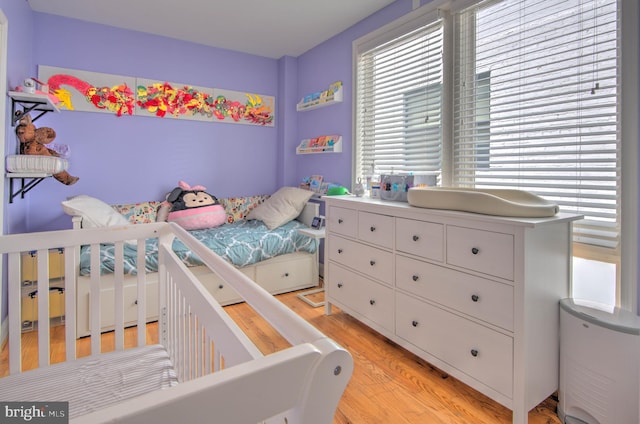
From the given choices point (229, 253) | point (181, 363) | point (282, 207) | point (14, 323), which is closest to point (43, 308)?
point (14, 323)

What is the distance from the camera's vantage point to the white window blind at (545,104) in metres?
1.59

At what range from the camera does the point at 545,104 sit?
1794mm

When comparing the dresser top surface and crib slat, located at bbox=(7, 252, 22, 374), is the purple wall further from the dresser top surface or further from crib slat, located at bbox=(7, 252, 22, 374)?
the dresser top surface

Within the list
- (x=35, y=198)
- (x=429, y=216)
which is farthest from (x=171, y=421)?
(x=35, y=198)

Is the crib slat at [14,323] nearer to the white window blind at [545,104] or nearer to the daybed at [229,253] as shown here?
the daybed at [229,253]

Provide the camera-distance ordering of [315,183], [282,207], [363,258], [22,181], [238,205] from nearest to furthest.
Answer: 1. [363,258]
2. [22,181]
3. [282,207]
4. [315,183]
5. [238,205]

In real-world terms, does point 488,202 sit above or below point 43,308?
above

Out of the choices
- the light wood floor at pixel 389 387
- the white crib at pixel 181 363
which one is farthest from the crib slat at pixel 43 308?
the light wood floor at pixel 389 387

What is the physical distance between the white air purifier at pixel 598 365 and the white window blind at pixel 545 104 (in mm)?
366

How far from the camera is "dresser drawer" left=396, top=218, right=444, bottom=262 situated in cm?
175

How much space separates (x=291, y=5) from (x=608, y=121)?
2.16m

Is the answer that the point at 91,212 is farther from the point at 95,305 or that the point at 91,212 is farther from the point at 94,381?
the point at 94,381

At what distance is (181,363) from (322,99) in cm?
265

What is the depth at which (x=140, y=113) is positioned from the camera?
3221 mm
